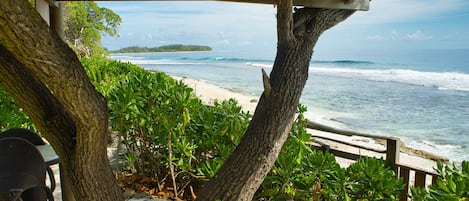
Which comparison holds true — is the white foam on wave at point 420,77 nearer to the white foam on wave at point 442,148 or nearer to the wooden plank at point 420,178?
the white foam on wave at point 442,148

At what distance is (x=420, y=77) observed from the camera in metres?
20.7

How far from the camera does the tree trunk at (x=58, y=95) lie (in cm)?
107

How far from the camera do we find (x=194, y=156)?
2605 millimetres

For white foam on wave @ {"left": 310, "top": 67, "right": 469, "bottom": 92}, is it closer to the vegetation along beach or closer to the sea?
the sea

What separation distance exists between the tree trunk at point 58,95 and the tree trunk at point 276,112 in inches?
20.9

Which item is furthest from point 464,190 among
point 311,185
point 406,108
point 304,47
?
point 406,108

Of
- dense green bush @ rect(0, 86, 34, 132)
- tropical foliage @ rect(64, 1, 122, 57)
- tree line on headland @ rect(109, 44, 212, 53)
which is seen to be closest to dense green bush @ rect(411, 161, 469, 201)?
dense green bush @ rect(0, 86, 34, 132)

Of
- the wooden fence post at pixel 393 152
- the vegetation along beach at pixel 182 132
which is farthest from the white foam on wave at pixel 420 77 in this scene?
the vegetation along beach at pixel 182 132

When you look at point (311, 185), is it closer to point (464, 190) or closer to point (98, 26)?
point (464, 190)

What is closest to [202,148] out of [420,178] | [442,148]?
[420,178]

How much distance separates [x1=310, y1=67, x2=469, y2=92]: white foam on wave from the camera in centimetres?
1799

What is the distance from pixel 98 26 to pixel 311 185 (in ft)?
46.5

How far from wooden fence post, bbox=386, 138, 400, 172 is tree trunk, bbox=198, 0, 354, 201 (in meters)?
0.88

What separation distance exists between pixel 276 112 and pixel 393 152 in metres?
1.05
